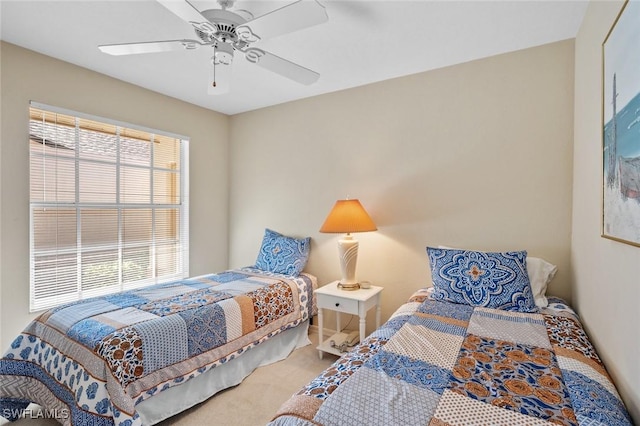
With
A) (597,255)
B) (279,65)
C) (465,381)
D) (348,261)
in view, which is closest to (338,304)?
(348,261)

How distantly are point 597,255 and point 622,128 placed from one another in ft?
2.26

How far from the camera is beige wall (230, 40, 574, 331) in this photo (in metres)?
2.25

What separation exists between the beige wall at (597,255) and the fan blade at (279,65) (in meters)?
1.49

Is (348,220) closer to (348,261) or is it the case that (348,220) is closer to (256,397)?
(348,261)

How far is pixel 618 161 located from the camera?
48.4 inches

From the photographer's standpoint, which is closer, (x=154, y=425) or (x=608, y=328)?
(x=608, y=328)

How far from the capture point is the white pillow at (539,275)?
2.08 metres

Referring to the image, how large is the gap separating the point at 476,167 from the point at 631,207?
1.43 meters

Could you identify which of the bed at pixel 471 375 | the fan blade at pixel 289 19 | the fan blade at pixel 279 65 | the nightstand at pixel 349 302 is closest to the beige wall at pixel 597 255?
the bed at pixel 471 375

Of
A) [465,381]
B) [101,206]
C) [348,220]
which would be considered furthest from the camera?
[101,206]

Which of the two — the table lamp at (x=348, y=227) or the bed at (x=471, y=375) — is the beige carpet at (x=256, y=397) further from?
the bed at (x=471, y=375)

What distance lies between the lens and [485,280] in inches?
80.0

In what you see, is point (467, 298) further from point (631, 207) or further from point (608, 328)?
point (631, 207)

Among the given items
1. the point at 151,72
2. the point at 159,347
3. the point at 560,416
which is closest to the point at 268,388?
the point at 159,347
